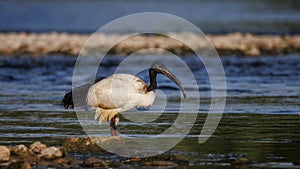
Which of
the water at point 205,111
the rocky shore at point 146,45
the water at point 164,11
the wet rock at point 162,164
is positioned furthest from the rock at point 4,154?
the water at point 164,11

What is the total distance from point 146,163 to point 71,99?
2796mm

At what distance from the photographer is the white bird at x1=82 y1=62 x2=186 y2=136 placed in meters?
11.4

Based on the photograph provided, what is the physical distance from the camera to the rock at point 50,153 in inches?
388

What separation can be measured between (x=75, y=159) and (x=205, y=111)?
5.05 meters

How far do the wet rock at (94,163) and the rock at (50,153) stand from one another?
1.41ft

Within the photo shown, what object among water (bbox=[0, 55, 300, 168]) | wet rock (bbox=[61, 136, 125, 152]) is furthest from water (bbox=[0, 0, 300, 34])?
wet rock (bbox=[61, 136, 125, 152])

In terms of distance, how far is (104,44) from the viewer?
31.3 m

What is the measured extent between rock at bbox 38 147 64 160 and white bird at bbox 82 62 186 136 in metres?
1.73

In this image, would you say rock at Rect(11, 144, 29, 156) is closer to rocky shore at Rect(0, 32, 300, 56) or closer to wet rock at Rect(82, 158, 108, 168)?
wet rock at Rect(82, 158, 108, 168)

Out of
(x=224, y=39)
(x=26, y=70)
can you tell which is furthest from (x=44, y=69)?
(x=224, y=39)

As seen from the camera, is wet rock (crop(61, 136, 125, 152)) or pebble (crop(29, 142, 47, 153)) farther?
wet rock (crop(61, 136, 125, 152))

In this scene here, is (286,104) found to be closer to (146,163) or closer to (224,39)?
(146,163)

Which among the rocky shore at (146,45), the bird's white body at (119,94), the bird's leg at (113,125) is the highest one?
the rocky shore at (146,45)

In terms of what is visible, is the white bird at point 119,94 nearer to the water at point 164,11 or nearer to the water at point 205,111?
the water at point 205,111
